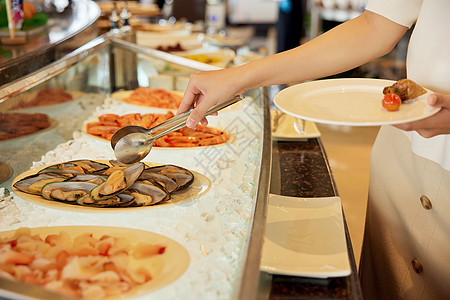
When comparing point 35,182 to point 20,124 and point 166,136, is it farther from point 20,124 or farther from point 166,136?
point 166,136

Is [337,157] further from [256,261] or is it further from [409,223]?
[256,261]

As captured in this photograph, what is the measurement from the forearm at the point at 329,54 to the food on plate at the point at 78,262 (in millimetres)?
643

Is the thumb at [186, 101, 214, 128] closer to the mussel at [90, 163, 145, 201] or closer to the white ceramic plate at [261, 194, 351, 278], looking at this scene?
the mussel at [90, 163, 145, 201]

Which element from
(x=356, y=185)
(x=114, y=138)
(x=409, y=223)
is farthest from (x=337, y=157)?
(x=114, y=138)

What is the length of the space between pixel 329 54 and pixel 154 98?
3.66ft

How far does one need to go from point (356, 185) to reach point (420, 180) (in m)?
2.94

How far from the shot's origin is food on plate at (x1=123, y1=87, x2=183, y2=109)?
2369 millimetres

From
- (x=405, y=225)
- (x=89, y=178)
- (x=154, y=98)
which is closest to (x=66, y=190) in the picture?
(x=89, y=178)

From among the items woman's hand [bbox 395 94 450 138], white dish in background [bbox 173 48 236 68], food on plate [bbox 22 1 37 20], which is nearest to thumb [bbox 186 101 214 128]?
woman's hand [bbox 395 94 450 138]

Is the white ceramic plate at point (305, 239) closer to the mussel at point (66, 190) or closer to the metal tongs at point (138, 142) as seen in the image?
the metal tongs at point (138, 142)

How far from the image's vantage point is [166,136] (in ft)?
6.10

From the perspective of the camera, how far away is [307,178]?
1881 mm

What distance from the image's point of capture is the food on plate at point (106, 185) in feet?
4.30

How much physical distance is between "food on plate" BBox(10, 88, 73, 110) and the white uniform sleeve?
119cm
